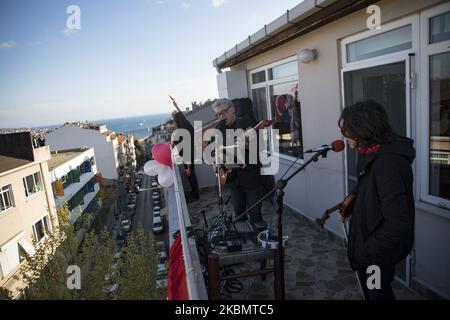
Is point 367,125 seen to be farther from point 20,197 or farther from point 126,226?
point 126,226

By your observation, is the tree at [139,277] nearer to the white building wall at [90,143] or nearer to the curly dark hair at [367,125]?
the curly dark hair at [367,125]

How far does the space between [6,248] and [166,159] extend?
15.4 metres

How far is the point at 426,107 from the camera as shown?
274 centimetres

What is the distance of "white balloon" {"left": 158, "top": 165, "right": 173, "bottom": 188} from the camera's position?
15.3 ft

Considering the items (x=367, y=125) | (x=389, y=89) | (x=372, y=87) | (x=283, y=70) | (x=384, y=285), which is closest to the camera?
(x=367, y=125)

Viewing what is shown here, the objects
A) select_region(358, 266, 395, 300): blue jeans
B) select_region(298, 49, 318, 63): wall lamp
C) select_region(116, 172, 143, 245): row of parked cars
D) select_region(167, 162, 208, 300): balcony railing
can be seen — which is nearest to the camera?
select_region(167, 162, 208, 300): balcony railing

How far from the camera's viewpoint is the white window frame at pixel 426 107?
2.57 metres

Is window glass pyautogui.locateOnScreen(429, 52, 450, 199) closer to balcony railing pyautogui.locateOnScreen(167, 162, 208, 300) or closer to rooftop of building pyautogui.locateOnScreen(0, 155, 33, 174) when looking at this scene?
balcony railing pyautogui.locateOnScreen(167, 162, 208, 300)

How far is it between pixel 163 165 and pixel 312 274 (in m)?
2.53

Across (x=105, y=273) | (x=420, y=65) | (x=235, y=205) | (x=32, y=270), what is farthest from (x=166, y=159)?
(x=420, y=65)

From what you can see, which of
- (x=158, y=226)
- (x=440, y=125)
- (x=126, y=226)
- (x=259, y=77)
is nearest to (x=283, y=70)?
(x=259, y=77)

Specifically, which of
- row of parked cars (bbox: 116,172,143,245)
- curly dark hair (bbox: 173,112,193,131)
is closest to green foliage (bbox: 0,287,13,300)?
curly dark hair (bbox: 173,112,193,131)
